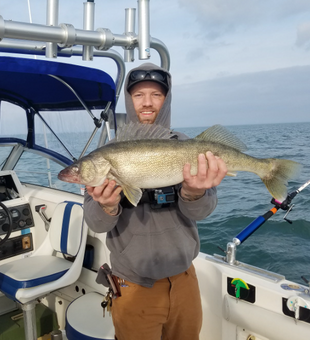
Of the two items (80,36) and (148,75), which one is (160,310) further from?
(80,36)

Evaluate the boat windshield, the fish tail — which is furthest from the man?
the boat windshield

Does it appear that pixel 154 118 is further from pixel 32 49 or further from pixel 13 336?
pixel 13 336

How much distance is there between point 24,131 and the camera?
18.3 ft

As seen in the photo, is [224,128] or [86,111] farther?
[86,111]

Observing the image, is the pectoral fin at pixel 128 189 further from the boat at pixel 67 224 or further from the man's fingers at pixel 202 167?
the boat at pixel 67 224

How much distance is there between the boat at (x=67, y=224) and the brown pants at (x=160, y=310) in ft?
2.14

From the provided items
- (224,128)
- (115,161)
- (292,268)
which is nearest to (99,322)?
(115,161)

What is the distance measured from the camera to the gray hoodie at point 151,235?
86.2 inches

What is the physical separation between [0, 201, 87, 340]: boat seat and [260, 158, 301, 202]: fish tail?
2.52 metres

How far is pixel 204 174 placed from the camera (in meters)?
2.08

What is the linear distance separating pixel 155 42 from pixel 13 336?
4.34m

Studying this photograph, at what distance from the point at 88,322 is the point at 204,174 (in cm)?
235

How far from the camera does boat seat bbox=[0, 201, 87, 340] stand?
11.6 feet

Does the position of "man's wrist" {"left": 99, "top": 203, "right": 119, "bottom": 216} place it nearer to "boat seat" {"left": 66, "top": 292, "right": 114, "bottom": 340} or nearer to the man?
the man
